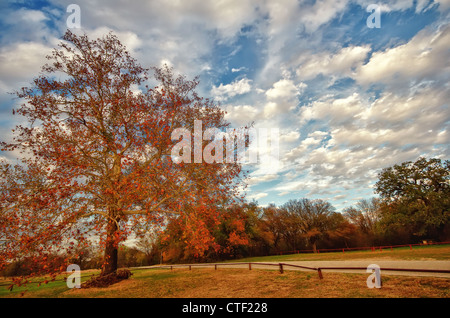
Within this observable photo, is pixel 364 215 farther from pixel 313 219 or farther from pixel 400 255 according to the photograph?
pixel 400 255

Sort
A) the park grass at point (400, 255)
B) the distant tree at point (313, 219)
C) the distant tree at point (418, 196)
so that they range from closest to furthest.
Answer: the park grass at point (400, 255), the distant tree at point (418, 196), the distant tree at point (313, 219)

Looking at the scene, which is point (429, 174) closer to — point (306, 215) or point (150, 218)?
point (306, 215)

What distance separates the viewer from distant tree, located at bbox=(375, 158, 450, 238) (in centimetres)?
3394

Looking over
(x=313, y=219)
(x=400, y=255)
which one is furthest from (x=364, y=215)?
(x=400, y=255)

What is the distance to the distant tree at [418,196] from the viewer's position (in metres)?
33.9

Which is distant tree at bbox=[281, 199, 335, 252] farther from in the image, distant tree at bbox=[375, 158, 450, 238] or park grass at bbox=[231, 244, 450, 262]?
park grass at bbox=[231, 244, 450, 262]

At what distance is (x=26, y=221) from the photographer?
8.63 metres

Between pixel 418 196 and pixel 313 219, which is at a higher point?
pixel 418 196

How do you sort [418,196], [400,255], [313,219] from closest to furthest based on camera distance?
[400,255] < [418,196] < [313,219]

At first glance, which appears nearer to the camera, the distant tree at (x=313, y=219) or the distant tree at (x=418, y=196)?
the distant tree at (x=418, y=196)

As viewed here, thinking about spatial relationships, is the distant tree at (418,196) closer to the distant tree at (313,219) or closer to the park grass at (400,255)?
the park grass at (400,255)

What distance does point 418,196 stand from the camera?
36312 millimetres

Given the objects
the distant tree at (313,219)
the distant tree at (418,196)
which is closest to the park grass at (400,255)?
the distant tree at (418,196)
